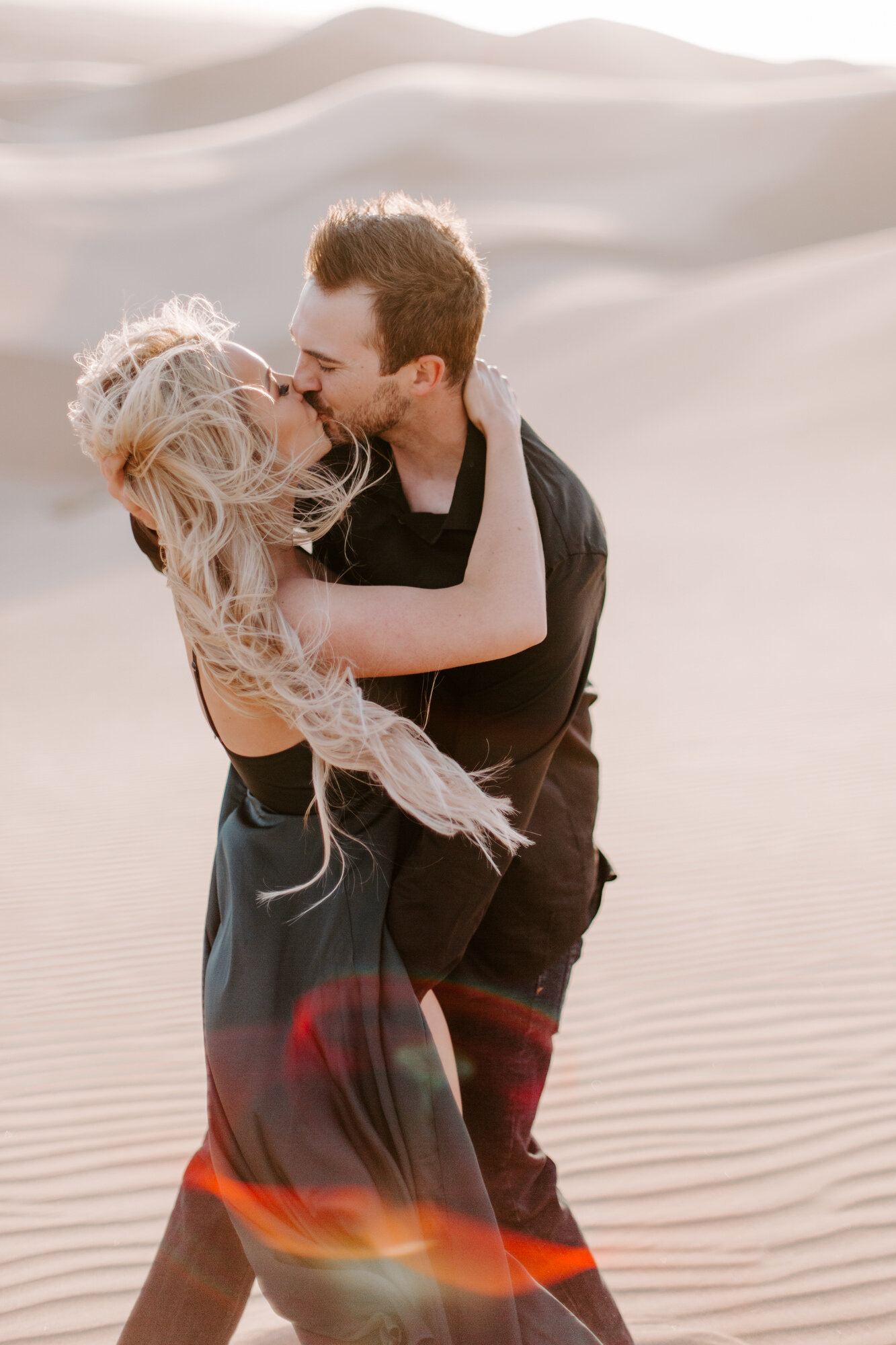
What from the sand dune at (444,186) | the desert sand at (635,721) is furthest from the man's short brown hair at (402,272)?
the sand dune at (444,186)

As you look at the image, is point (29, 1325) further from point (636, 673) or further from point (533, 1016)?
point (636, 673)

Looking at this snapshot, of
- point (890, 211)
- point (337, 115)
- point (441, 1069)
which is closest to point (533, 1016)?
point (441, 1069)

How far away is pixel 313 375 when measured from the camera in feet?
7.02

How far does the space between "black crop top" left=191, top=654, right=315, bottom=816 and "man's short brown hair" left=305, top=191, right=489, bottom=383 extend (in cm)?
73

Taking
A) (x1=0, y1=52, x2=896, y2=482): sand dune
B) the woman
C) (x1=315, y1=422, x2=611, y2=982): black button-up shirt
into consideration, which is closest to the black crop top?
the woman

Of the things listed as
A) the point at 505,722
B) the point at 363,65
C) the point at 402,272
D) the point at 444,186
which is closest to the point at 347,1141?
the point at 505,722

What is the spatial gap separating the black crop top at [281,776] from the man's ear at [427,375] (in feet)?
2.23

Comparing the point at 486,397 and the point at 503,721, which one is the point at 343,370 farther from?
the point at 503,721

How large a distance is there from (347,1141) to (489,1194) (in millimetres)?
602

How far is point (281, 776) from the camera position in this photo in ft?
6.53

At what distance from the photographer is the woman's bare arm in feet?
6.07

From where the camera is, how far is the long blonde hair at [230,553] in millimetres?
1802

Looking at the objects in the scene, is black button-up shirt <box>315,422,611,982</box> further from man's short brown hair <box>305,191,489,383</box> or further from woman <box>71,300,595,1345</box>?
man's short brown hair <box>305,191,489,383</box>

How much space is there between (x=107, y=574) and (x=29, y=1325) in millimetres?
13652
